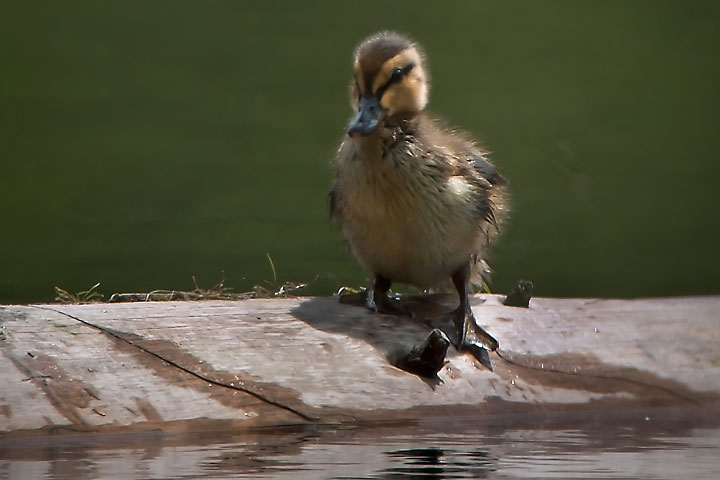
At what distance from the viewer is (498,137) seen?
6691mm

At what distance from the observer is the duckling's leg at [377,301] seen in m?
4.20

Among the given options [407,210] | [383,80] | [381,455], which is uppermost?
[383,80]

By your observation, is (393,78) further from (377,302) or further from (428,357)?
(428,357)

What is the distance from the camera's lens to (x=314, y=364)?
373 centimetres

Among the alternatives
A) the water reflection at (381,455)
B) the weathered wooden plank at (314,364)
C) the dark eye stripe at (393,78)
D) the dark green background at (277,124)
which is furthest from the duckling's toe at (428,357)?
the dark green background at (277,124)

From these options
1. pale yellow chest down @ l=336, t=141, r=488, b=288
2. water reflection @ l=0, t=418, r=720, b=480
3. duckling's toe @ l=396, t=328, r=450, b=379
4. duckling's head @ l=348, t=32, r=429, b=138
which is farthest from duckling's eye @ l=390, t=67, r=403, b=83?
water reflection @ l=0, t=418, r=720, b=480

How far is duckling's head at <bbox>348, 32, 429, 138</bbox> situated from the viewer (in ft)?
14.1

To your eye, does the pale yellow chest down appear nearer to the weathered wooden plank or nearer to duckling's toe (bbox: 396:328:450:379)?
the weathered wooden plank

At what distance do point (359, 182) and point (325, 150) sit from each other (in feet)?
7.40

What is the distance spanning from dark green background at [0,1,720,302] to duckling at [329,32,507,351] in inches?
65.5

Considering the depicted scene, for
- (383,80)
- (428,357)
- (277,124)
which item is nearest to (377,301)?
(428,357)

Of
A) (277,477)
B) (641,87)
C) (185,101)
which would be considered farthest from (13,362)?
(641,87)

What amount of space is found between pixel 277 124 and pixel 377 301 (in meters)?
2.41

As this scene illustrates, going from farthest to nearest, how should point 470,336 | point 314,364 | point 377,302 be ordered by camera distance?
point 377,302 < point 470,336 < point 314,364
